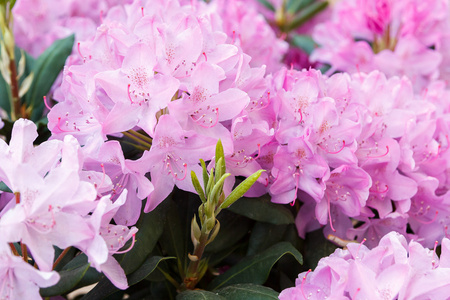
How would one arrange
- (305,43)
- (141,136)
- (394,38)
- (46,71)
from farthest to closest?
(305,43), (394,38), (46,71), (141,136)

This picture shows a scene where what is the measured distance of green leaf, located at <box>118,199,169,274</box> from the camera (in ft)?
2.12

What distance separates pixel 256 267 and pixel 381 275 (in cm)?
16

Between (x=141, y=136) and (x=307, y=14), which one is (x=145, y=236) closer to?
(x=141, y=136)

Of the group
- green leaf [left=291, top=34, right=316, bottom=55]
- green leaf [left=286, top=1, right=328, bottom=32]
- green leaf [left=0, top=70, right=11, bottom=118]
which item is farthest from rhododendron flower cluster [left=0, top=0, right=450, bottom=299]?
green leaf [left=286, top=1, right=328, bottom=32]

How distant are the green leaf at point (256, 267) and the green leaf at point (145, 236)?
0.11 metres

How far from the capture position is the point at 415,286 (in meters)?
0.62

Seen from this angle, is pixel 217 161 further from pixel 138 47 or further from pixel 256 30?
pixel 256 30

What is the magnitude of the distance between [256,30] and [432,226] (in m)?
0.46

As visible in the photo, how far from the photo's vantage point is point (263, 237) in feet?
2.50

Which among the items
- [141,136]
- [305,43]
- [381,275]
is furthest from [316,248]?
[305,43]

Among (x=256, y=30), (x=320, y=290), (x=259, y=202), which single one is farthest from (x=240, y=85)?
(x=256, y=30)

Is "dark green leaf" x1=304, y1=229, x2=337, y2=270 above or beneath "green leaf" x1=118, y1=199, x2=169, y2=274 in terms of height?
beneath

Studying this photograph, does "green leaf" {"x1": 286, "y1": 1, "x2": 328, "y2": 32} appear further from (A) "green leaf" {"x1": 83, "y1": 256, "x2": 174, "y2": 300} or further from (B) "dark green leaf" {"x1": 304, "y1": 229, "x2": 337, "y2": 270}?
(A) "green leaf" {"x1": 83, "y1": 256, "x2": 174, "y2": 300}

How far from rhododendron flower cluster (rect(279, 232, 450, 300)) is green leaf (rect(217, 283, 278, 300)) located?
0.07 ft
